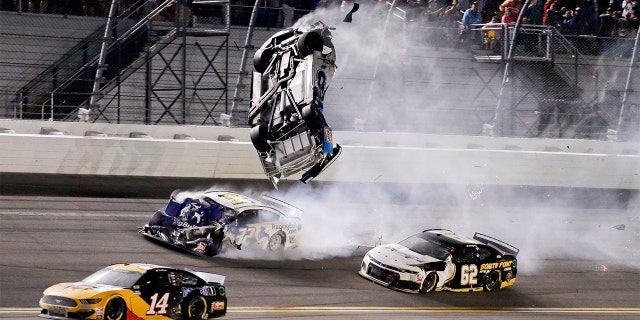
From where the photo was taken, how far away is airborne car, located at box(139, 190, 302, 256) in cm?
1627

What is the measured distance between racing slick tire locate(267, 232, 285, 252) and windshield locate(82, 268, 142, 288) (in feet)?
13.6

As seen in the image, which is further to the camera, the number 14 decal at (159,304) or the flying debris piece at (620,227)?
the flying debris piece at (620,227)

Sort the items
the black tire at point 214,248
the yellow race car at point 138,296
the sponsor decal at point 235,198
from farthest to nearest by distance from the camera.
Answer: the sponsor decal at point 235,198, the black tire at point 214,248, the yellow race car at point 138,296

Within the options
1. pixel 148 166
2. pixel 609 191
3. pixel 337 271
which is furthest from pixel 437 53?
pixel 337 271

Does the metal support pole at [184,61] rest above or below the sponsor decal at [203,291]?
above

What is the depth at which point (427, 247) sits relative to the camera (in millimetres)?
16797

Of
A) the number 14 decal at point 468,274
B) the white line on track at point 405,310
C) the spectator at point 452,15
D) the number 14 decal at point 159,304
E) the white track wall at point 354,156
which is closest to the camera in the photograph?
the number 14 decal at point 159,304

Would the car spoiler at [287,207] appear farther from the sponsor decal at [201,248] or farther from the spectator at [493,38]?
the spectator at [493,38]

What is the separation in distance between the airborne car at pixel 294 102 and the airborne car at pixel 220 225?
2.71 feet

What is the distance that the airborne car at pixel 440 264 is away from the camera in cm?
1596

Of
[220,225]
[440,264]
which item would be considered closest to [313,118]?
[220,225]

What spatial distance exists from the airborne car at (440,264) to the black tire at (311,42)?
10.8 feet

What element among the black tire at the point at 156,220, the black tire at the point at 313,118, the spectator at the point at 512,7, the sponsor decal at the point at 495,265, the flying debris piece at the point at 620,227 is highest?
the spectator at the point at 512,7

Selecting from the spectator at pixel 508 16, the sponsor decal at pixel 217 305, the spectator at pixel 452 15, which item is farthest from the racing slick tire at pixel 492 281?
the spectator at pixel 508 16
